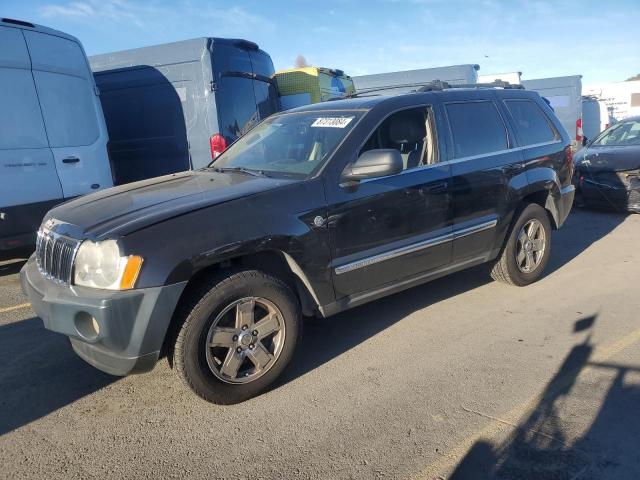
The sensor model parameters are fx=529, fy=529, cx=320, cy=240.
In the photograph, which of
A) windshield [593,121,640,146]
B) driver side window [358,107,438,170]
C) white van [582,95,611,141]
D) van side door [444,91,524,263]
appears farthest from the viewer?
white van [582,95,611,141]

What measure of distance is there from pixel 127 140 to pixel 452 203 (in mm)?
5505

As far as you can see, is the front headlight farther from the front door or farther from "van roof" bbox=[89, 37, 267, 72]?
"van roof" bbox=[89, 37, 267, 72]

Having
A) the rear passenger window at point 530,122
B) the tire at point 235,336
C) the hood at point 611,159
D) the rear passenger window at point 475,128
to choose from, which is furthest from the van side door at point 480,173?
the hood at point 611,159

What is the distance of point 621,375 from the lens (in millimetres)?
3297

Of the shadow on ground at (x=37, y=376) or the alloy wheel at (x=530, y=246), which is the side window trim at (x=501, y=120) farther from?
the shadow on ground at (x=37, y=376)

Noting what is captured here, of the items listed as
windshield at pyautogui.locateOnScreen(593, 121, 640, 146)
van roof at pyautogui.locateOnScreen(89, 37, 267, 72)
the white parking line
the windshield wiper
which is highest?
van roof at pyautogui.locateOnScreen(89, 37, 267, 72)

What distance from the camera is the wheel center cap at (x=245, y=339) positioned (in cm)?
310

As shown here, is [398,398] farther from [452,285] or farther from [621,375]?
[452,285]

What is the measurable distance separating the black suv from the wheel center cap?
0.05 feet

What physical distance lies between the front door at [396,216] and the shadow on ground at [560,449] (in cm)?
130

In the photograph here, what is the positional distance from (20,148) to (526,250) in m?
5.15

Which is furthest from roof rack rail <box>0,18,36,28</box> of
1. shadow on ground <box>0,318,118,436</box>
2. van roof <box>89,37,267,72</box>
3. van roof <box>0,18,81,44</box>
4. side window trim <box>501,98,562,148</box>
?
side window trim <box>501,98,562,148</box>

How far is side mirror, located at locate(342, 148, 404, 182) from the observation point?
342 centimetres

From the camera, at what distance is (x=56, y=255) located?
Result: 3078 millimetres
